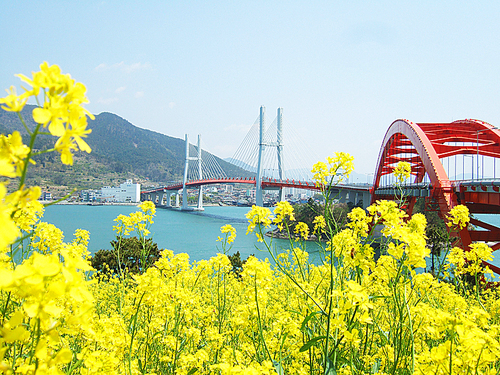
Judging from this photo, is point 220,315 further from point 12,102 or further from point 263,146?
point 263,146

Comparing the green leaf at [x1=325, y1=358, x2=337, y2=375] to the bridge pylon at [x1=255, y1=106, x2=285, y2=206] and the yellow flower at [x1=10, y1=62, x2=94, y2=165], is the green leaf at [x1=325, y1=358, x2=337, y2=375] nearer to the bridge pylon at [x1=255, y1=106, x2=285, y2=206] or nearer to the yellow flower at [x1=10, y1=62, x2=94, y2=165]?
the yellow flower at [x1=10, y1=62, x2=94, y2=165]

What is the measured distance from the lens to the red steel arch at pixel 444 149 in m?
11.2

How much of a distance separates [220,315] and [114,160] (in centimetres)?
13011

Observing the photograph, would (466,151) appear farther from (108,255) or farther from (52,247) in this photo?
(52,247)

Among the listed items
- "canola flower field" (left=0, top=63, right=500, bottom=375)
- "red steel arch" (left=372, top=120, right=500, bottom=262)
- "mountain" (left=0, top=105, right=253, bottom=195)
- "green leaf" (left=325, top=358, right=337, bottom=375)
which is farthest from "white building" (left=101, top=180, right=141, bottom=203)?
"green leaf" (left=325, top=358, right=337, bottom=375)

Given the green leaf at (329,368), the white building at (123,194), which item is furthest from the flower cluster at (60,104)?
the white building at (123,194)

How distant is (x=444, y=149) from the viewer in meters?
15.6

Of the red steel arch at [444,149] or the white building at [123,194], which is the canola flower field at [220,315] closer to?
the red steel arch at [444,149]

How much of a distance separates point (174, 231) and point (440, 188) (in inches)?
886

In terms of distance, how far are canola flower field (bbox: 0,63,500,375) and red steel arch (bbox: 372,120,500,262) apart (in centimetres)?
941

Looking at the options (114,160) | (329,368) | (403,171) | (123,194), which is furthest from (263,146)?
(114,160)

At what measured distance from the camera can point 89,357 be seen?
119cm

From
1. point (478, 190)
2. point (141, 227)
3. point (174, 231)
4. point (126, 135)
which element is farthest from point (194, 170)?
point (126, 135)

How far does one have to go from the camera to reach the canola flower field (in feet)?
2.03
